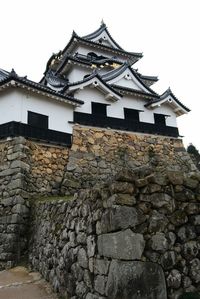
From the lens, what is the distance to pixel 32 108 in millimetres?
13203

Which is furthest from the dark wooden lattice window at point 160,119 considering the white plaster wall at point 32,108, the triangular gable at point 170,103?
the white plaster wall at point 32,108

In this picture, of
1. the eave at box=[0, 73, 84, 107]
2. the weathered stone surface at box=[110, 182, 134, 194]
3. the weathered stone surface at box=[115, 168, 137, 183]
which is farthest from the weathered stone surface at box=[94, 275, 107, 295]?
the eave at box=[0, 73, 84, 107]

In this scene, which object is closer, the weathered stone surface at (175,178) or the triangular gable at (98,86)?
the weathered stone surface at (175,178)

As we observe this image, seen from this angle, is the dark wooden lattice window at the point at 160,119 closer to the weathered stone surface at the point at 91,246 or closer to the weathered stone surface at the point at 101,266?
the weathered stone surface at the point at 91,246

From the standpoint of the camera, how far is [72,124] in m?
14.6

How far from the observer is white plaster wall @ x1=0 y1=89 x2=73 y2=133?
12.7 m

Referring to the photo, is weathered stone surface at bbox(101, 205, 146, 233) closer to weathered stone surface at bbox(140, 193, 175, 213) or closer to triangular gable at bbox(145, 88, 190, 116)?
weathered stone surface at bbox(140, 193, 175, 213)

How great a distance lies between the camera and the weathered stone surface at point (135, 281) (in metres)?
3.95

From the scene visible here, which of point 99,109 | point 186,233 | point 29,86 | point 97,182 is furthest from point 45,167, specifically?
point 186,233

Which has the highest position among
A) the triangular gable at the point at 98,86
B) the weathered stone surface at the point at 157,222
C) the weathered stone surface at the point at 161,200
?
the triangular gable at the point at 98,86

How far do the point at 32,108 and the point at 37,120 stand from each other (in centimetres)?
58

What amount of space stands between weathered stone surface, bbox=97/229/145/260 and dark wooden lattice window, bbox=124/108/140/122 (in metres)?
13.0

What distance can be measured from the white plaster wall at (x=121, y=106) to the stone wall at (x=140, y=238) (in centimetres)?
1098

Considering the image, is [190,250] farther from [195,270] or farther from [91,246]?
[91,246]
